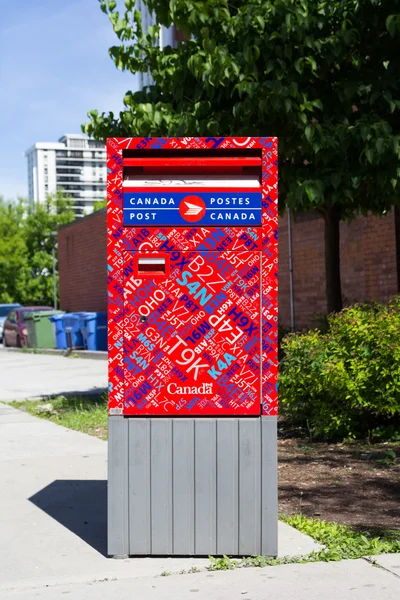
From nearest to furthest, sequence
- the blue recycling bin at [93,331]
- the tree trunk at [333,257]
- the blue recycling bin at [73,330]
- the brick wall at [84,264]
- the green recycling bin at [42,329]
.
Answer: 1. the tree trunk at [333,257]
2. the blue recycling bin at [93,331]
3. the blue recycling bin at [73,330]
4. the green recycling bin at [42,329]
5. the brick wall at [84,264]

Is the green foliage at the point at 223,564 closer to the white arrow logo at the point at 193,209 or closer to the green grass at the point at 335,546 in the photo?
the green grass at the point at 335,546

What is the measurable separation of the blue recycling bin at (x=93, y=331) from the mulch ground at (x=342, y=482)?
688 inches

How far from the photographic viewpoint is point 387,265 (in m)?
14.9

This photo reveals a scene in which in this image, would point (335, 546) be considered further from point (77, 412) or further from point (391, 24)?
point (77, 412)

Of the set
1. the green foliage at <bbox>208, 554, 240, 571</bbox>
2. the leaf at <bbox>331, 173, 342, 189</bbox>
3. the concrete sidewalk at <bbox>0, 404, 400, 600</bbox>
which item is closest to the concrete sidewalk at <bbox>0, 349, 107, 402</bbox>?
the leaf at <bbox>331, 173, 342, 189</bbox>

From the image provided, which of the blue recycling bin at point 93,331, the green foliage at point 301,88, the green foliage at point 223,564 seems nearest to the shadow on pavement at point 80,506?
the green foliage at point 223,564

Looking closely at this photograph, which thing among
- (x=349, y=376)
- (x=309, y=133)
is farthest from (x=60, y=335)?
(x=349, y=376)

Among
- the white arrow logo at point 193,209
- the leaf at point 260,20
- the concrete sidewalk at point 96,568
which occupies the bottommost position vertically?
the concrete sidewalk at point 96,568

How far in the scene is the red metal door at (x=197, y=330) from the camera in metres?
4.81

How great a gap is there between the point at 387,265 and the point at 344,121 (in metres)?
6.19

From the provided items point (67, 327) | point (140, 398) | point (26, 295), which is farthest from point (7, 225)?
point (140, 398)

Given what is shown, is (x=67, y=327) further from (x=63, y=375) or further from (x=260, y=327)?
(x=260, y=327)

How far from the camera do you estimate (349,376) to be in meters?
7.72

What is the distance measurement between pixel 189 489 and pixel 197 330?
Result: 893 mm
